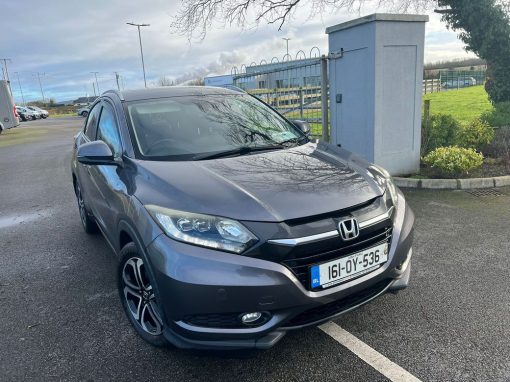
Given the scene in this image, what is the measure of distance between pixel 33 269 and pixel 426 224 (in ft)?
13.7

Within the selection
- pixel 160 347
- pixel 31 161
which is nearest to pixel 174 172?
pixel 160 347

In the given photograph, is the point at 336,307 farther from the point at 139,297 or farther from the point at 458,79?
the point at 458,79

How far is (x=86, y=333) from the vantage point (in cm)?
289

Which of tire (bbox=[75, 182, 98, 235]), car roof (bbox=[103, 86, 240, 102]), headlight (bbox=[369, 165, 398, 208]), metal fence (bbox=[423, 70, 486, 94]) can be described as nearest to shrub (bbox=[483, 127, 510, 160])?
headlight (bbox=[369, 165, 398, 208])

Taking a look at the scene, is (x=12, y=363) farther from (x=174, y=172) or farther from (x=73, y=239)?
(x=73, y=239)

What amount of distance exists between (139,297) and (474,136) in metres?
6.72

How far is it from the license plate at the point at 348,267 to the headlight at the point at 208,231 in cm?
40

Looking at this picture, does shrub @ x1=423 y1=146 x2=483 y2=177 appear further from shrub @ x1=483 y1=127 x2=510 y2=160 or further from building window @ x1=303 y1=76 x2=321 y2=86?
building window @ x1=303 y1=76 x2=321 y2=86

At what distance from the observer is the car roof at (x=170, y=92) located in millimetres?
3652

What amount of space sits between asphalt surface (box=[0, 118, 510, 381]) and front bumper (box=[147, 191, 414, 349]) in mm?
140

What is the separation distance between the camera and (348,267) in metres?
2.27

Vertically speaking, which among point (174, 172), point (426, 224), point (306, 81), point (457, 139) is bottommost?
point (426, 224)

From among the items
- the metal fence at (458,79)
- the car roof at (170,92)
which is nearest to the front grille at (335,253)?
the car roof at (170,92)

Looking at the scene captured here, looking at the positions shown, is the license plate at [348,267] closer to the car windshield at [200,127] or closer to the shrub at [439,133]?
the car windshield at [200,127]
